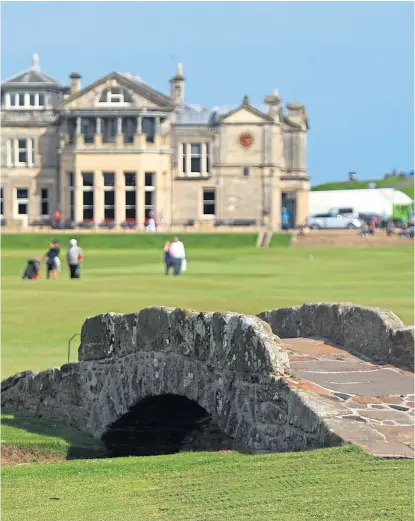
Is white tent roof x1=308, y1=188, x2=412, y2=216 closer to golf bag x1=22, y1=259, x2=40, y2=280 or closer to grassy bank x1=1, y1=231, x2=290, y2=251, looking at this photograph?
grassy bank x1=1, y1=231, x2=290, y2=251

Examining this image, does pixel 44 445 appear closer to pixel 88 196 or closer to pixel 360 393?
pixel 360 393

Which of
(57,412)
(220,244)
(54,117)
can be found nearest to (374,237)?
(220,244)

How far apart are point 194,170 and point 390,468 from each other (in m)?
81.4

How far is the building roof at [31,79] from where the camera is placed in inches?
3701

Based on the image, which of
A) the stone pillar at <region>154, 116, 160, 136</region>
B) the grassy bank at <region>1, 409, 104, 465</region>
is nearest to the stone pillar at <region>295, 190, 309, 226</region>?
the stone pillar at <region>154, 116, 160, 136</region>

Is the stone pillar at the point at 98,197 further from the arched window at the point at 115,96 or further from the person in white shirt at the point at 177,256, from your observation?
the person in white shirt at the point at 177,256

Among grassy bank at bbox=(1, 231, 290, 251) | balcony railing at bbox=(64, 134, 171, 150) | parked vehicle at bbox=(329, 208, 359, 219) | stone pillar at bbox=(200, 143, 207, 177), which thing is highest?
balcony railing at bbox=(64, 134, 171, 150)

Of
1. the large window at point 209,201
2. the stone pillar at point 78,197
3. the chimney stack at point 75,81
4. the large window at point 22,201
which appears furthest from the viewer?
the chimney stack at point 75,81

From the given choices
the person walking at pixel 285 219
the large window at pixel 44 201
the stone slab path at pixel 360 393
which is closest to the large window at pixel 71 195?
the large window at pixel 44 201

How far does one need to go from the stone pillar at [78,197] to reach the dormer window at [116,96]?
5294mm

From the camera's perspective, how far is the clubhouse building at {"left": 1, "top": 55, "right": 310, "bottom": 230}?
8906 centimetres

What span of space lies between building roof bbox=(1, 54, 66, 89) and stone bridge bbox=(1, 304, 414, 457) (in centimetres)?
7822

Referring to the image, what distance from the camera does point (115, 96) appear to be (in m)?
89.5

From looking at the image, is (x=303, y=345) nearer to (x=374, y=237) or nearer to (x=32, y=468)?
(x=32, y=468)
